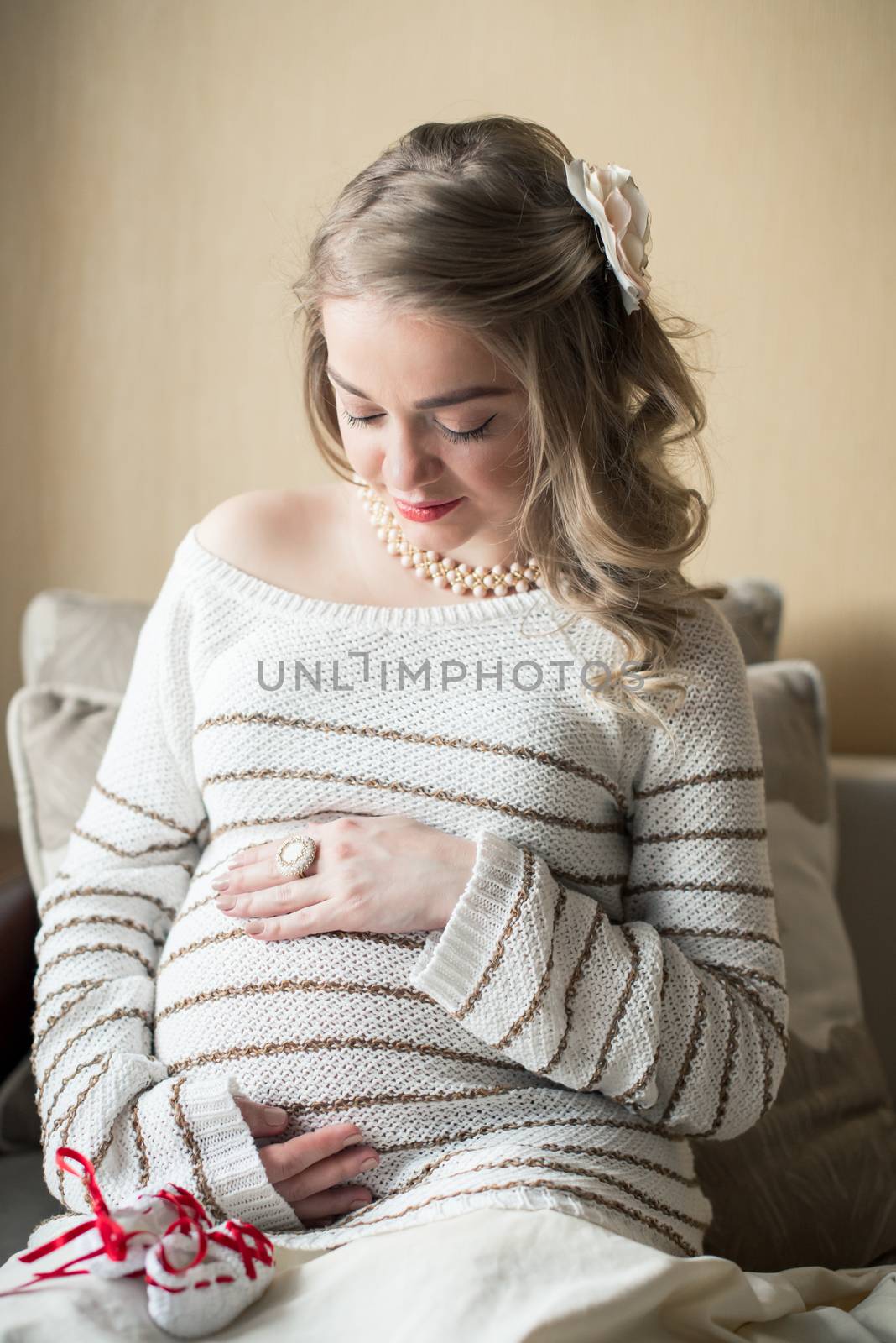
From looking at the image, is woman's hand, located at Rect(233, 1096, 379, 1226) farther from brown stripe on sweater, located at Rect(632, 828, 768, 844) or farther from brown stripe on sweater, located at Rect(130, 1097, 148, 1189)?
brown stripe on sweater, located at Rect(632, 828, 768, 844)

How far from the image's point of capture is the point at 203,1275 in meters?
0.76

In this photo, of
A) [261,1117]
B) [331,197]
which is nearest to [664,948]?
[261,1117]

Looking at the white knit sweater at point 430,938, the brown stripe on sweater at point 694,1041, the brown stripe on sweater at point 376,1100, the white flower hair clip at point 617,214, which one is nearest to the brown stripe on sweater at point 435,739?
the white knit sweater at point 430,938

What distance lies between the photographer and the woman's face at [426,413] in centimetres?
94

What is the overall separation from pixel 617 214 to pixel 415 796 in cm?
55

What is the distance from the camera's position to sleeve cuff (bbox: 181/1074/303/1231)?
926mm

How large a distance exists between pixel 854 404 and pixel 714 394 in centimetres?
21

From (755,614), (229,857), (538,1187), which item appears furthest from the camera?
(755,614)

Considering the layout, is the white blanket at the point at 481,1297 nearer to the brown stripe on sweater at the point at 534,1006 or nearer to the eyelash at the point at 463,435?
the brown stripe on sweater at the point at 534,1006

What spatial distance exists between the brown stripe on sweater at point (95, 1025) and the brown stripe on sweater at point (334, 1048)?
9 centimetres

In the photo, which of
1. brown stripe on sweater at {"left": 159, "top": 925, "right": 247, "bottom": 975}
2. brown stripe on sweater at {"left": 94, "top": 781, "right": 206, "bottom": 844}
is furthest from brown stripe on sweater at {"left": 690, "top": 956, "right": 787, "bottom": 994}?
brown stripe on sweater at {"left": 94, "top": 781, "right": 206, "bottom": 844}

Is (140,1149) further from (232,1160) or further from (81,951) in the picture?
(81,951)

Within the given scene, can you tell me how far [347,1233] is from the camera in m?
0.92

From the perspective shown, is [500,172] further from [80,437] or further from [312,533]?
[80,437]
